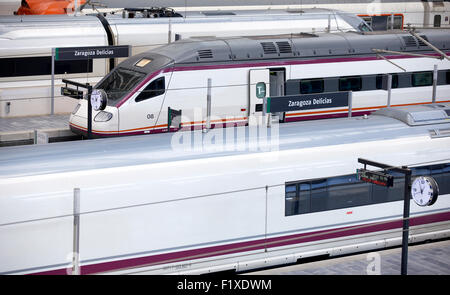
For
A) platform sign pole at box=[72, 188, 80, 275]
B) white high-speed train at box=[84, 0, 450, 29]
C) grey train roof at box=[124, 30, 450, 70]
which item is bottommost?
platform sign pole at box=[72, 188, 80, 275]

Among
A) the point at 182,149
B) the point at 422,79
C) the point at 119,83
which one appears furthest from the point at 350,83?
the point at 182,149

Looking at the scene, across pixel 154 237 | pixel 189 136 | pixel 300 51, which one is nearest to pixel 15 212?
pixel 154 237

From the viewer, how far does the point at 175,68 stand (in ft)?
67.3

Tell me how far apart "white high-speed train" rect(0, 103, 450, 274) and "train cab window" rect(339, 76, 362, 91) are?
6.77 metres

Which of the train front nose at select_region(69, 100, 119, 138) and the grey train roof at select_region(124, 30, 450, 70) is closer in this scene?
the train front nose at select_region(69, 100, 119, 138)

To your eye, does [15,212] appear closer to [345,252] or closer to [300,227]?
[300,227]

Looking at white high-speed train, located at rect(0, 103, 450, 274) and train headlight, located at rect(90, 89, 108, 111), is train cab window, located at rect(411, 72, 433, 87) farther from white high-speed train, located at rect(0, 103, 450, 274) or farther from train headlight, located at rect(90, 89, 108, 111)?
train headlight, located at rect(90, 89, 108, 111)

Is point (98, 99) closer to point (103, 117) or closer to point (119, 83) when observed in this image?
point (103, 117)

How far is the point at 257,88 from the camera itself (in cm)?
2172

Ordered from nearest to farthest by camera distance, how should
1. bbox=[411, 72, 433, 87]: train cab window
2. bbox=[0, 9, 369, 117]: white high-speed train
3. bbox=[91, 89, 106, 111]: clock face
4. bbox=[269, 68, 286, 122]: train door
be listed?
bbox=[91, 89, 106, 111]: clock face → bbox=[269, 68, 286, 122]: train door → bbox=[0, 9, 369, 117]: white high-speed train → bbox=[411, 72, 433, 87]: train cab window

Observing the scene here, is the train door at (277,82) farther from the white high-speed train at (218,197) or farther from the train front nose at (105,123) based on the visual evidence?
the white high-speed train at (218,197)

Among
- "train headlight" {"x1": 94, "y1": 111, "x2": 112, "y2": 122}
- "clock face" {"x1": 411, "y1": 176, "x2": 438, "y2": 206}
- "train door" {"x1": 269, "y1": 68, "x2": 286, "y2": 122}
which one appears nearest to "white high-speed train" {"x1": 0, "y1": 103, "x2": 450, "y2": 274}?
"clock face" {"x1": 411, "y1": 176, "x2": 438, "y2": 206}

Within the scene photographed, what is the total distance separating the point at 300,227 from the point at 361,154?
168cm

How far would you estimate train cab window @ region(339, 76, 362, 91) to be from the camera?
2294 cm
